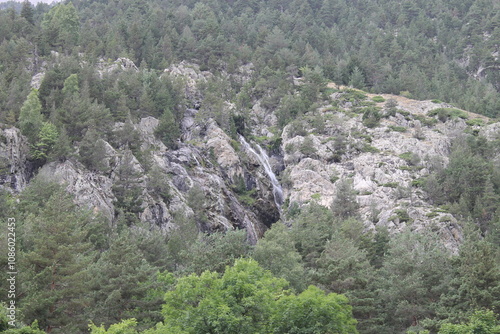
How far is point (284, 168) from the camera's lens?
3435 inches

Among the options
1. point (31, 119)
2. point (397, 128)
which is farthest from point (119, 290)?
point (397, 128)

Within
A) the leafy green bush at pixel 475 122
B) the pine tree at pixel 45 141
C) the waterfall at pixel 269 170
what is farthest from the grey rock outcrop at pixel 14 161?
the leafy green bush at pixel 475 122

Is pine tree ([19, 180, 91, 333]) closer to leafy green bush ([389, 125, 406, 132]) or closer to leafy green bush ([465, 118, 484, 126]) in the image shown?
leafy green bush ([389, 125, 406, 132])

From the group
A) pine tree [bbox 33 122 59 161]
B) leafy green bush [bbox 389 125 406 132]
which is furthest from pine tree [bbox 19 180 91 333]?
leafy green bush [bbox 389 125 406 132]

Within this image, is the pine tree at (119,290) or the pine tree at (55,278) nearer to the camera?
the pine tree at (55,278)

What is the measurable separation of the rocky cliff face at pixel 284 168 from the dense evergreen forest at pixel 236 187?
1.91 meters

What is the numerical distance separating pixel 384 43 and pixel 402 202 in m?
70.8

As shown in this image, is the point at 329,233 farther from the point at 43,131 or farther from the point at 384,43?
the point at 384,43

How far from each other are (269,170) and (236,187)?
10799 mm

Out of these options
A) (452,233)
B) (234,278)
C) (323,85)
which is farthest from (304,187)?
(234,278)

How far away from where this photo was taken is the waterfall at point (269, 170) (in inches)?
3162

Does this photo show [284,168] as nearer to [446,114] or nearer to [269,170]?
[269,170]

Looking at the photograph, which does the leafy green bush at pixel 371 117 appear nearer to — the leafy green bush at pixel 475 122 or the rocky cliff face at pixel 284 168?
the rocky cliff face at pixel 284 168

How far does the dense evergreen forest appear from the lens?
2991 centimetres
